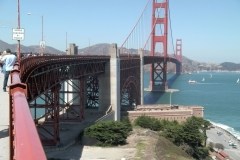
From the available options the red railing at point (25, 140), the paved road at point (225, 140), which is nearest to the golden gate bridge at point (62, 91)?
the red railing at point (25, 140)

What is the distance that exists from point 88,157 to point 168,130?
11.5 metres

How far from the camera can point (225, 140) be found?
127 feet

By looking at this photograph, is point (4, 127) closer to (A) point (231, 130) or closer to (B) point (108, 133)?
(B) point (108, 133)

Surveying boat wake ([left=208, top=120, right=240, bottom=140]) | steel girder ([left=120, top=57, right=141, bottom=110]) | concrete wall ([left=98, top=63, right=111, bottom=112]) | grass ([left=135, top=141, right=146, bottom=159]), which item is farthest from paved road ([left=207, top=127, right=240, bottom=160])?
grass ([left=135, top=141, right=146, bottom=159])

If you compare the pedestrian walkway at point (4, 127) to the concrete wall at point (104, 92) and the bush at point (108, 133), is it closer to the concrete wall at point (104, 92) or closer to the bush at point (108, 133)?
the bush at point (108, 133)

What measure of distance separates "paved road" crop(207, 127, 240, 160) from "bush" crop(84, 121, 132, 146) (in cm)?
1378

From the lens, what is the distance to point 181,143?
28.3 metres

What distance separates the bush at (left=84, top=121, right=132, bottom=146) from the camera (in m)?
21.4

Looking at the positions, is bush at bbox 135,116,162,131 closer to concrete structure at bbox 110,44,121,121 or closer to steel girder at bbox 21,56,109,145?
concrete structure at bbox 110,44,121,121

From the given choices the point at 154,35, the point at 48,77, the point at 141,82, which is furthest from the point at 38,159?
the point at 154,35

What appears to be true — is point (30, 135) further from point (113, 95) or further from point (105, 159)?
→ point (113, 95)

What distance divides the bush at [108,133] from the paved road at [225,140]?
45.2 ft

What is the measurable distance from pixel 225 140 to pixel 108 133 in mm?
20015

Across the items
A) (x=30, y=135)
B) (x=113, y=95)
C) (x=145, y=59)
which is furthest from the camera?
(x=145, y=59)
